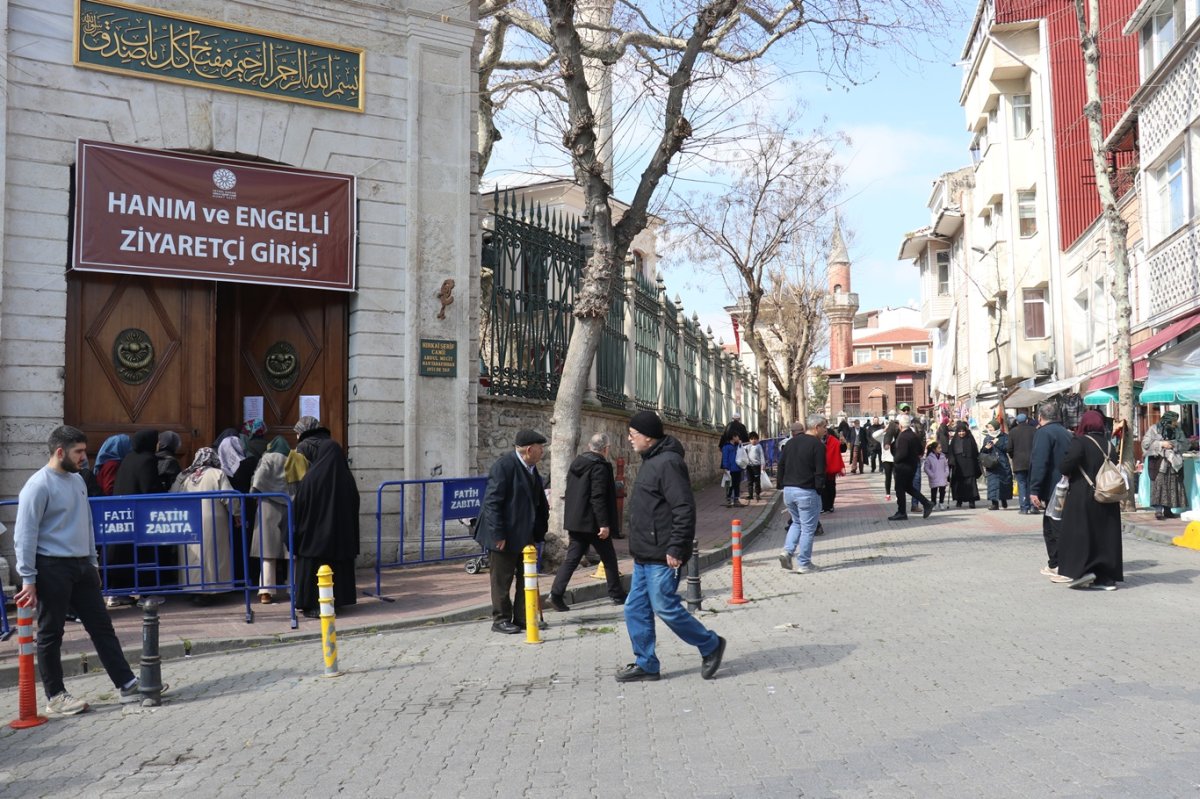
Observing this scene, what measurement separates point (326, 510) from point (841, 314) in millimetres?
72684

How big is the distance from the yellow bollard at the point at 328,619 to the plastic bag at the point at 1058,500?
7085 millimetres

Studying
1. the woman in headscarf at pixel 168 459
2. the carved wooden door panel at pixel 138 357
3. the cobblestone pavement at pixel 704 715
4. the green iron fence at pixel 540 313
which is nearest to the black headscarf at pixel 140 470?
the woman in headscarf at pixel 168 459

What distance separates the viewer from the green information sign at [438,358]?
41.8 feet

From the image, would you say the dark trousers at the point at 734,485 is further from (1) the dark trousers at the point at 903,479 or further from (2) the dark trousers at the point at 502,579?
(2) the dark trousers at the point at 502,579

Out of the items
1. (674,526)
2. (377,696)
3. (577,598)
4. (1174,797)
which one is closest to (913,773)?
(1174,797)

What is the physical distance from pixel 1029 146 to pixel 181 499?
30929 mm

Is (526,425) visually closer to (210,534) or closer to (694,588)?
(694,588)

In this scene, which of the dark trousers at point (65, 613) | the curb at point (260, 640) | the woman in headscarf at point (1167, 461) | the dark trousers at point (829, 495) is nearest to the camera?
the dark trousers at point (65, 613)

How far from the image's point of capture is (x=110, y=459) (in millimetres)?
10172

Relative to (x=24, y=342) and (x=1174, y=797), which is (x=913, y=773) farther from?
(x=24, y=342)

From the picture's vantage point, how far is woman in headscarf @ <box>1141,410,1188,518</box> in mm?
15766

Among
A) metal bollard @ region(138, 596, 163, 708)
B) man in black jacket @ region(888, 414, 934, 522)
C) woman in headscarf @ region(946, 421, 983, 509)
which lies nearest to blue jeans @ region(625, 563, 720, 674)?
metal bollard @ region(138, 596, 163, 708)

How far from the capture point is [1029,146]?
33.2 meters

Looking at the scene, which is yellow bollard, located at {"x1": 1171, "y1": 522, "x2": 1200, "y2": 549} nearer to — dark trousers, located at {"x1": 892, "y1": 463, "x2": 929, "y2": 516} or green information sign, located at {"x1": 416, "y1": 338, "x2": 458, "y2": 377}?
dark trousers, located at {"x1": 892, "y1": 463, "x2": 929, "y2": 516}
